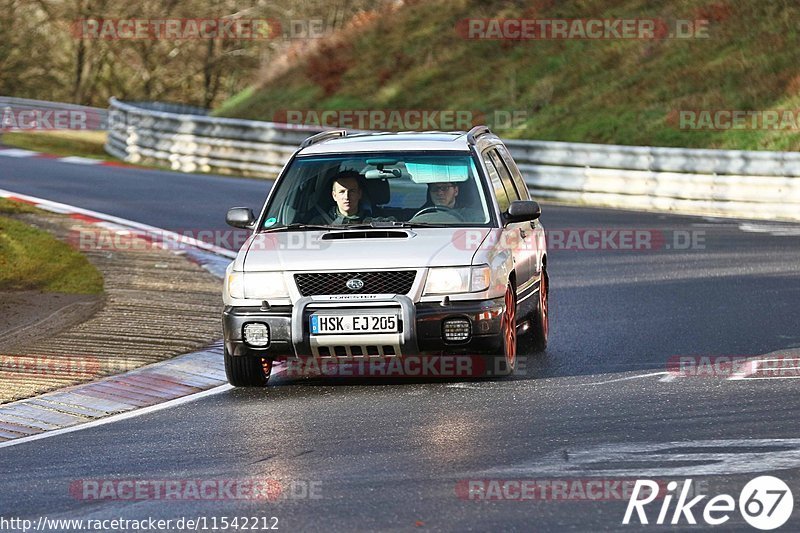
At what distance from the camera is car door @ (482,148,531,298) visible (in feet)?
36.0

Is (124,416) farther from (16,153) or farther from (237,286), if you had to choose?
(16,153)

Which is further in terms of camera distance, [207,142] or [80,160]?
[207,142]

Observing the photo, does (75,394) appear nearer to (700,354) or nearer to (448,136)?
(448,136)

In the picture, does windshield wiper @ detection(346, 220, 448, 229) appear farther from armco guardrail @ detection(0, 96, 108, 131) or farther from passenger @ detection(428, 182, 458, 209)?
armco guardrail @ detection(0, 96, 108, 131)

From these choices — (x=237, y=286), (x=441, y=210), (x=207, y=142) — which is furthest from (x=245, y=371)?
(x=207, y=142)

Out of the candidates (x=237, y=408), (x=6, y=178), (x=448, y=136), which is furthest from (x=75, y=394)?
(x=6, y=178)

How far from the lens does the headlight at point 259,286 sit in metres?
10.2

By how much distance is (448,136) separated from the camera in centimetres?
1180

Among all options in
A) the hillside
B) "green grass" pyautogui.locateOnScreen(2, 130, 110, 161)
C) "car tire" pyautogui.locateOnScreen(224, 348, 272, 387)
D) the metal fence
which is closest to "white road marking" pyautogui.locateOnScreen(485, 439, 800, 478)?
"car tire" pyautogui.locateOnScreen(224, 348, 272, 387)

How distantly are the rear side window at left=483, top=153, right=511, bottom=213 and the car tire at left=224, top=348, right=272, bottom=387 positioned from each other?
2.12 metres

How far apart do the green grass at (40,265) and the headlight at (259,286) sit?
→ 16.1ft

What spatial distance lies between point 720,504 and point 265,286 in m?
4.27

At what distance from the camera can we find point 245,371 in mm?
10508

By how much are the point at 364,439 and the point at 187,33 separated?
53632 millimetres
